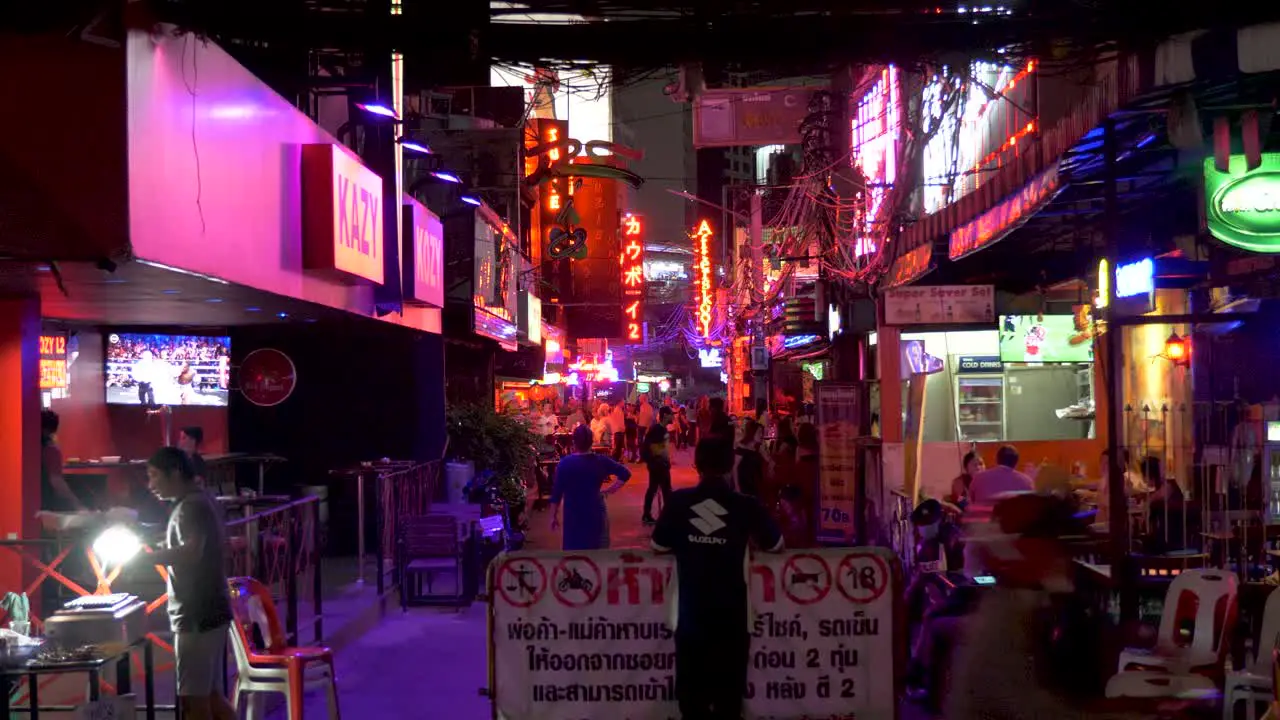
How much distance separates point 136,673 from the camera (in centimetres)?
992

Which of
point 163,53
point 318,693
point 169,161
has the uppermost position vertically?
point 163,53

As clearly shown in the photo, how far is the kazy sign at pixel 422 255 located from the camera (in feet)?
49.8

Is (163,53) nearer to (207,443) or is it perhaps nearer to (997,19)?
(997,19)

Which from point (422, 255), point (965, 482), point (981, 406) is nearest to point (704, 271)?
point (981, 406)

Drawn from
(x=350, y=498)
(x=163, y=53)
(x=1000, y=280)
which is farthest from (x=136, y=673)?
(x=1000, y=280)

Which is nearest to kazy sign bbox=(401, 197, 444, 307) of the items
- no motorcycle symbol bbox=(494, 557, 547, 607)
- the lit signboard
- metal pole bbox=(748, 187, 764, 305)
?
the lit signboard

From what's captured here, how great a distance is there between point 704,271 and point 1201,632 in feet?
136

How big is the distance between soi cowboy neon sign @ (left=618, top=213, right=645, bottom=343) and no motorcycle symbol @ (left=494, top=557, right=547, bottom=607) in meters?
36.5

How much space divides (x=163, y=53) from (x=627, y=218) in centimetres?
3740

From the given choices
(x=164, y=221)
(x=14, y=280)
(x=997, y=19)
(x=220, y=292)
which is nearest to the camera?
(x=164, y=221)

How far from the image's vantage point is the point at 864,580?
7277 mm

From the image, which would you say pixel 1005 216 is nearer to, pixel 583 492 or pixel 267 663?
pixel 583 492

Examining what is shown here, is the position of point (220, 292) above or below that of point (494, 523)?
above

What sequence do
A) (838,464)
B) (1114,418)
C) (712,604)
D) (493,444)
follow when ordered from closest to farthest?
(712,604) < (1114,418) < (838,464) < (493,444)
